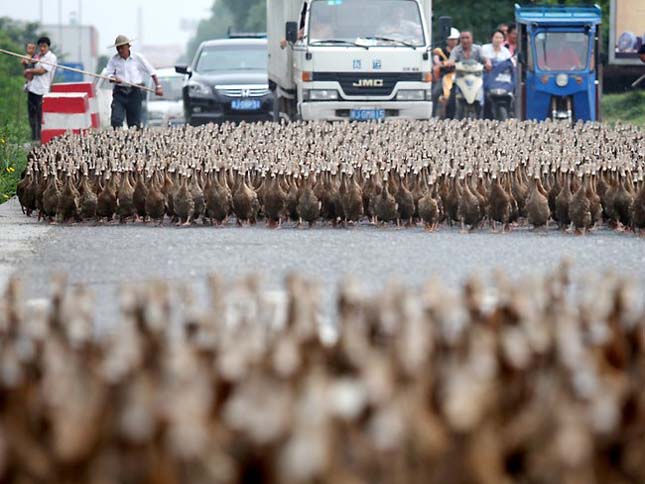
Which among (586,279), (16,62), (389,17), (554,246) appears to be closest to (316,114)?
(389,17)

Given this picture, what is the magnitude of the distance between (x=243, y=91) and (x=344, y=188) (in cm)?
1867

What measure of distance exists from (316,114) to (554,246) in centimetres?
1516

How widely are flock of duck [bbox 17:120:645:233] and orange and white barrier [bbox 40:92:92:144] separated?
8.48 m

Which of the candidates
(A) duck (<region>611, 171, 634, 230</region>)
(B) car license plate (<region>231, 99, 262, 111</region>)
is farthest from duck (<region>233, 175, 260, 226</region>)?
(B) car license plate (<region>231, 99, 262, 111</region>)

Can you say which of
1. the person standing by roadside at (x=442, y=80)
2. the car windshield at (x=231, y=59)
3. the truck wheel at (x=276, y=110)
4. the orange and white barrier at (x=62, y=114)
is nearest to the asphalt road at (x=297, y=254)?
the orange and white barrier at (x=62, y=114)

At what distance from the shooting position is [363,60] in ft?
100

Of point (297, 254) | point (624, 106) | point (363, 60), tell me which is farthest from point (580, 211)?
point (624, 106)

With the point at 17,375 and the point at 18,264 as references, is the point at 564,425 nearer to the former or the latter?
the point at 17,375

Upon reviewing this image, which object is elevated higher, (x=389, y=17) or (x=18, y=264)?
(x=389, y=17)

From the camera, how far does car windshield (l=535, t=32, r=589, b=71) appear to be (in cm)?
3528

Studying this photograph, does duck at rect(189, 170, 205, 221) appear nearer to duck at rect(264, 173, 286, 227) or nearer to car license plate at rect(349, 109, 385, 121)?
duck at rect(264, 173, 286, 227)

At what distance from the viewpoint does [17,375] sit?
6176 millimetres

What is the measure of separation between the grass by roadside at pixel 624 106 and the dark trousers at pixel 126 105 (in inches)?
795

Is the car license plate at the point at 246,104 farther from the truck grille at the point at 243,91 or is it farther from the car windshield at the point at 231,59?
the car windshield at the point at 231,59
